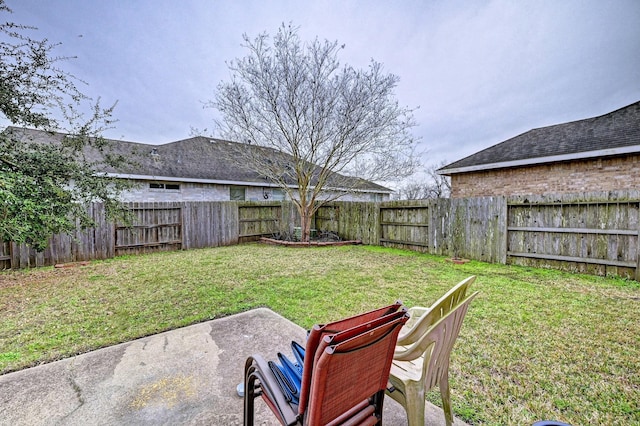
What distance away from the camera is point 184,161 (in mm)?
14242

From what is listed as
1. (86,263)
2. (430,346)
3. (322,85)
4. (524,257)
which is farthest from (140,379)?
(322,85)

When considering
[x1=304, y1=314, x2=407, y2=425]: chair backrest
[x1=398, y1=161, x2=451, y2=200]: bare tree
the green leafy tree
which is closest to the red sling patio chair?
[x1=304, y1=314, x2=407, y2=425]: chair backrest

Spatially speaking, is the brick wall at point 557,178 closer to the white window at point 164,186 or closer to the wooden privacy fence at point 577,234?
the wooden privacy fence at point 577,234

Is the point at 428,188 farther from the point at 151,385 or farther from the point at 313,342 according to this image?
the point at 313,342

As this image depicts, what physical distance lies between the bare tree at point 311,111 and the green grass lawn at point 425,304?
450 centimetres

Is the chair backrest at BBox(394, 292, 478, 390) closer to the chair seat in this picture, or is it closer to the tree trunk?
the chair seat

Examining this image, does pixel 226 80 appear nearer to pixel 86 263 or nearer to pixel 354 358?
pixel 86 263

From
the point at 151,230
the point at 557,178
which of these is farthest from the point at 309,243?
the point at 557,178

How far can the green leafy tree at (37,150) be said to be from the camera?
12.8ft

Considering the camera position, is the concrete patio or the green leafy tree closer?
the concrete patio

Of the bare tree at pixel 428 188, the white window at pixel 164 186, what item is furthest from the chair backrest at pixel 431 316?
the bare tree at pixel 428 188

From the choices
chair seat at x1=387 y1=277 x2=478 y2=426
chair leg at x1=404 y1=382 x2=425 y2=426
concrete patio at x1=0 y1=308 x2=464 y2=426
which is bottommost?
concrete patio at x1=0 y1=308 x2=464 y2=426

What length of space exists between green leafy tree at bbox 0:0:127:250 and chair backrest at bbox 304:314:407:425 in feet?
14.5

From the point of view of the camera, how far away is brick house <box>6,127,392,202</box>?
1186 centimetres
